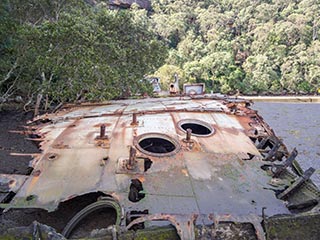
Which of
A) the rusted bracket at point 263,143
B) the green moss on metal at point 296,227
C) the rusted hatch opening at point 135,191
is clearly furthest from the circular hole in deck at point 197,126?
the green moss on metal at point 296,227

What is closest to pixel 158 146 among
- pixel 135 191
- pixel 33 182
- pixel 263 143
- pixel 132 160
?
pixel 263 143

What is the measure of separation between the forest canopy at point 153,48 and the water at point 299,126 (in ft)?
27.9

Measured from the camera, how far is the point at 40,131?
25.0 feet

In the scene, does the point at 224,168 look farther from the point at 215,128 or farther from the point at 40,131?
the point at 40,131

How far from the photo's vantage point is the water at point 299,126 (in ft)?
53.6

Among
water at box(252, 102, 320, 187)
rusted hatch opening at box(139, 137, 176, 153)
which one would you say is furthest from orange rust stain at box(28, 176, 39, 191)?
water at box(252, 102, 320, 187)

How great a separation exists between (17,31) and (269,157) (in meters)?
11.3

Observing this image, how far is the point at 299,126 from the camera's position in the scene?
2203 centimetres

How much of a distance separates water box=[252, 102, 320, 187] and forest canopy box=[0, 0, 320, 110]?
849cm

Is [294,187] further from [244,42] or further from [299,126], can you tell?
[244,42]

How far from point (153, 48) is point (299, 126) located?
426 inches

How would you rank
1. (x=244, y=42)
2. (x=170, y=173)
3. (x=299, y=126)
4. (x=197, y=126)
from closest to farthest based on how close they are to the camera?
1. (x=170, y=173)
2. (x=197, y=126)
3. (x=299, y=126)
4. (x=244, y=42)

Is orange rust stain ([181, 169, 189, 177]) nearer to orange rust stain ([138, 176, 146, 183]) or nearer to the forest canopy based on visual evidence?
orange rust stain ([138, 176, 146, 183])

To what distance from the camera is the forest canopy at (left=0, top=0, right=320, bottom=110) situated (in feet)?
45.6
